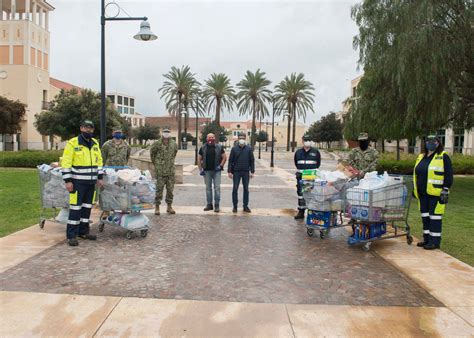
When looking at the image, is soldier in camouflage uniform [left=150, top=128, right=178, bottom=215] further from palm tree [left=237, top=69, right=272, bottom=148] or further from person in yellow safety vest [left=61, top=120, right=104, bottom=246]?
palm tree [left=237, top=69, right=272, bottom=148]

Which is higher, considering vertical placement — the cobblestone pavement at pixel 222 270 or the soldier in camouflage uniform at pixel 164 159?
the soldier in camouflage uniform at pixel 164 159

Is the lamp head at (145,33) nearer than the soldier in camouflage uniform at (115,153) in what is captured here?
No

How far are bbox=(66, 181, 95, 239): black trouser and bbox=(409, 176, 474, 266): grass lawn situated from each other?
5681 millimetres

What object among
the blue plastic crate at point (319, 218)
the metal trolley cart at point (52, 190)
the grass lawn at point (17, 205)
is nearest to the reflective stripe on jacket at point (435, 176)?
the blue plastic crate at point (319, 218)

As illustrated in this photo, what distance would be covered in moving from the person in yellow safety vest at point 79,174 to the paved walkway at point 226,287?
0.40 metres

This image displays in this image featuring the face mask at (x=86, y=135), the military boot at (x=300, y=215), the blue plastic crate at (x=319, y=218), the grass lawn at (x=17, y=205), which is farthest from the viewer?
the military boot at (x=300, y=215)

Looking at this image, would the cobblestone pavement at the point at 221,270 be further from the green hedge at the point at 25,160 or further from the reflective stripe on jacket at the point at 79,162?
the green hedge at the point at 25,160

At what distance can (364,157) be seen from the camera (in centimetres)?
829

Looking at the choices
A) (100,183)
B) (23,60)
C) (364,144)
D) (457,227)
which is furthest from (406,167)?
(23,60)

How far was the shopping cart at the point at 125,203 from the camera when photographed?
7484 mm

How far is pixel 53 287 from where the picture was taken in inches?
194

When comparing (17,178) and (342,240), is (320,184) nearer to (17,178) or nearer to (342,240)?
(342,240)

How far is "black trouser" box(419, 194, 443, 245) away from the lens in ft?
23.1

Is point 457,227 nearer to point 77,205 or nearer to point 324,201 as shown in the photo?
point 324,201
